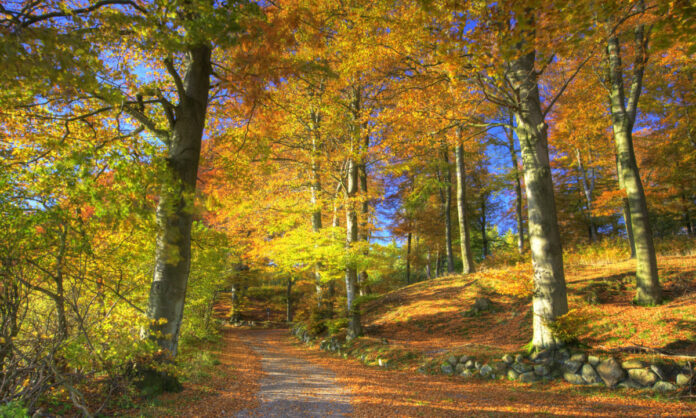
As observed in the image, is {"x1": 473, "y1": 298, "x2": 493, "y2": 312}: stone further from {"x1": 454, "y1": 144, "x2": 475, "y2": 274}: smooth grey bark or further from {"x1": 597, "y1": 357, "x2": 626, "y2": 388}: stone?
{"x1": 597, "y1": 357, "x2": 626, "y2": 388}: stone

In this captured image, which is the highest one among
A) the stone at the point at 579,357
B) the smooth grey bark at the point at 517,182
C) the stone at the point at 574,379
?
the smooth grey bark at the point at 517,182

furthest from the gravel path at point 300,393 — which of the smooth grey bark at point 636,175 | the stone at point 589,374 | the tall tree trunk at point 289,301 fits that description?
the tall tree trunk at point 289,301

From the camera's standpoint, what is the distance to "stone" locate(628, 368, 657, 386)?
488cm

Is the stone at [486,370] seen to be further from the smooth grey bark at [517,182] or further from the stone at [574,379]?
the smooth grey bark at [517,182]

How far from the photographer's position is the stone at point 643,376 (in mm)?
4879

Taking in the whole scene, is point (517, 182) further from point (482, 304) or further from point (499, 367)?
point (499, 367)

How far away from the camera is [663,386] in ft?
15.5

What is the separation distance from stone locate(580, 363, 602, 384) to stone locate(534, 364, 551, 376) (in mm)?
529

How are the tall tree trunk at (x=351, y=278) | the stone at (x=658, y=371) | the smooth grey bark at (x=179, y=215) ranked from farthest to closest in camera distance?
the tall tree trunk at (x=351, y=278) → the stone at (x=658, y=371) → the smooth grey bark at (x=179, y=215)

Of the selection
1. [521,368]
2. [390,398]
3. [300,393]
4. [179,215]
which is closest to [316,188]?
[179,215]

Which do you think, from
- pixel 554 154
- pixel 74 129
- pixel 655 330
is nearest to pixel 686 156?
pixel 554 154

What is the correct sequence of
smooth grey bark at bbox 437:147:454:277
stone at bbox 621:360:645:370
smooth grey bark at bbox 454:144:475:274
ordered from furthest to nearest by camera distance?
smooth grey bark at bbox 437:147:454:277 → smooth grey bark at bbox 454:144:475:274 → stone at bbox 621:360:645:370

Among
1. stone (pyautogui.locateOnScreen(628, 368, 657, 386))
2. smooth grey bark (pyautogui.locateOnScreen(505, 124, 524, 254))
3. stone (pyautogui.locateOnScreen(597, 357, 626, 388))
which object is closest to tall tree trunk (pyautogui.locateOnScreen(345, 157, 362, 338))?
stone (pyautogui.locateOnScreen(597, 357, 626, 388))

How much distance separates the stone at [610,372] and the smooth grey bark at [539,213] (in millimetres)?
765
